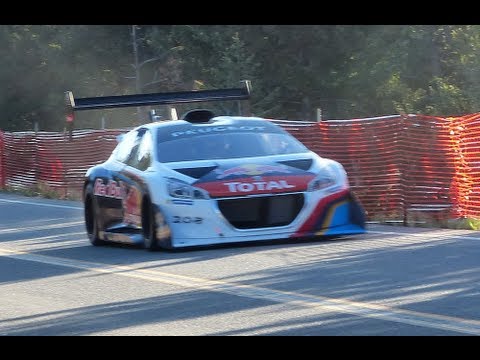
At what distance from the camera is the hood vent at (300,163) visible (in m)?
11.1

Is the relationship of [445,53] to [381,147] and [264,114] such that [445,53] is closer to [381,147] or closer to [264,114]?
[264,114]

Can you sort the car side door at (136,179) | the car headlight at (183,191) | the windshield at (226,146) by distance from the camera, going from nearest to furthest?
the car headlight at (183,191) → the car side door at (136,179) → the windshield at (226,146)

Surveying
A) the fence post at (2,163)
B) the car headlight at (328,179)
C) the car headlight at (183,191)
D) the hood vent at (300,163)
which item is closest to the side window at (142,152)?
the car headlight at (183,191)

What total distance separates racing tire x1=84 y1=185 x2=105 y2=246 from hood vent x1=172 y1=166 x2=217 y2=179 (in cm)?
192

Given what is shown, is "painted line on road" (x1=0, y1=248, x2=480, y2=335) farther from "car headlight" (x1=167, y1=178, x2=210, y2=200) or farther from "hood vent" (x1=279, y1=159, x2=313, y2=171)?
"hood vent" (x1=279, y1=159, x2=313, y2=171)

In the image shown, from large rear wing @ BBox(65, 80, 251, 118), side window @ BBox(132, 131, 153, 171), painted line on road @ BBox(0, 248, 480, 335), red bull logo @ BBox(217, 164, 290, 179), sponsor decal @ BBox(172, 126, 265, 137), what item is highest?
large rear wing @ BBox(65, 80, 251, 118)

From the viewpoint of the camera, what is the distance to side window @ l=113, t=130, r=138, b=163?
12.3 metres

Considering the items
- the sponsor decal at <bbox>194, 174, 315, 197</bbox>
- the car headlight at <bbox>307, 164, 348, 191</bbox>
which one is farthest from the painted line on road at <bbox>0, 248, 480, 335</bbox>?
the car headlight at <bbox>307, 164, 348, 191</bbox>

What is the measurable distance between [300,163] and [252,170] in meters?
0.59

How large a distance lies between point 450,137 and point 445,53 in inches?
1092

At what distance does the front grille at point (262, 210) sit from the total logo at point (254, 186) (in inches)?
3.5

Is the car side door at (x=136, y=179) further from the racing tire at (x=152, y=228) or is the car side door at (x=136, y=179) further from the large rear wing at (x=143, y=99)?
the large rear wing at (x=143, y=99)

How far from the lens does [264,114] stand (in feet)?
118

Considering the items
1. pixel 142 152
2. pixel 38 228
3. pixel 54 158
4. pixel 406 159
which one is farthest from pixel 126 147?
pixel 54 158
